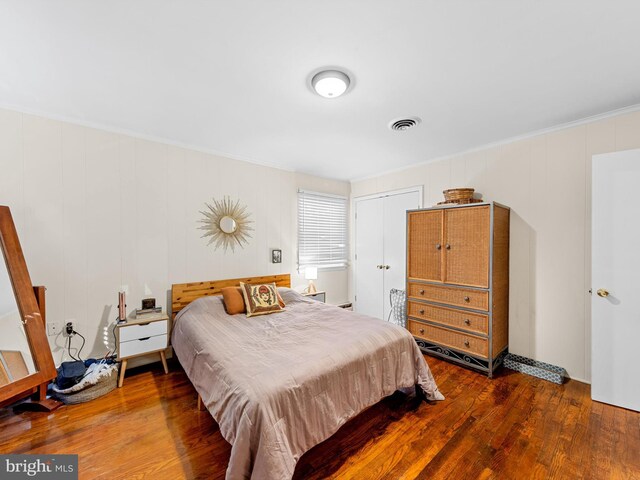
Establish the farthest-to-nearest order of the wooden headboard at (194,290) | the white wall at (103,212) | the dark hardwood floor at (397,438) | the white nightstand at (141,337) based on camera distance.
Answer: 1. the wooden headboard at (194,290)
2. the white nightstand at (141,337)
3. the white wall at (103,212)
4. the dark hardwood floor at (397,438)

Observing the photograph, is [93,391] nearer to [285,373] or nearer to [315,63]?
[285,373]

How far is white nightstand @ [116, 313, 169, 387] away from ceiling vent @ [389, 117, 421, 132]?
3.06 metres

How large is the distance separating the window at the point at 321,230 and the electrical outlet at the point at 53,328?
275 cm

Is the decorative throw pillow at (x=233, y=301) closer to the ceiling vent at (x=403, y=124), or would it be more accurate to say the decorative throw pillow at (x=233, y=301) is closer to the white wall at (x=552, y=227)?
the ceiling vent at (x=403, y=124)

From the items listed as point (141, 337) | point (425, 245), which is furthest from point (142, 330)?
point (425, 245)

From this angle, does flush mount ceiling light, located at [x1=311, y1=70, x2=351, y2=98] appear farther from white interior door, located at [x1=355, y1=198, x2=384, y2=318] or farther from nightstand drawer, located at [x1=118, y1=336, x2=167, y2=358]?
nightstand drawer, located at [x1=118, y1=336, x2=167, y2=358]

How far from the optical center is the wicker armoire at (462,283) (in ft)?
8.96

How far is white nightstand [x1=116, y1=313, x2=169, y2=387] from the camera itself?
2518 mm

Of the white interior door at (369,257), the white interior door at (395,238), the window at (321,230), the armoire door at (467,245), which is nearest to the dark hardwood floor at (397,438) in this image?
the armoire door at (467,245)

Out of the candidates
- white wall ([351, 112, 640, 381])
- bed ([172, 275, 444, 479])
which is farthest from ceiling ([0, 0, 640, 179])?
bed ([172, 275, 444, 479])

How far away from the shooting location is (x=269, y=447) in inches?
52.4

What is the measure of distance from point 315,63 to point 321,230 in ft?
9.61

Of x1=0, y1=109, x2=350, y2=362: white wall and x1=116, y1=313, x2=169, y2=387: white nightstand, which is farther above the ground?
x1=0, y1=109, x2=350, y2=362: white wall

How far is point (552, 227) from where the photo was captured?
8.98 feet
